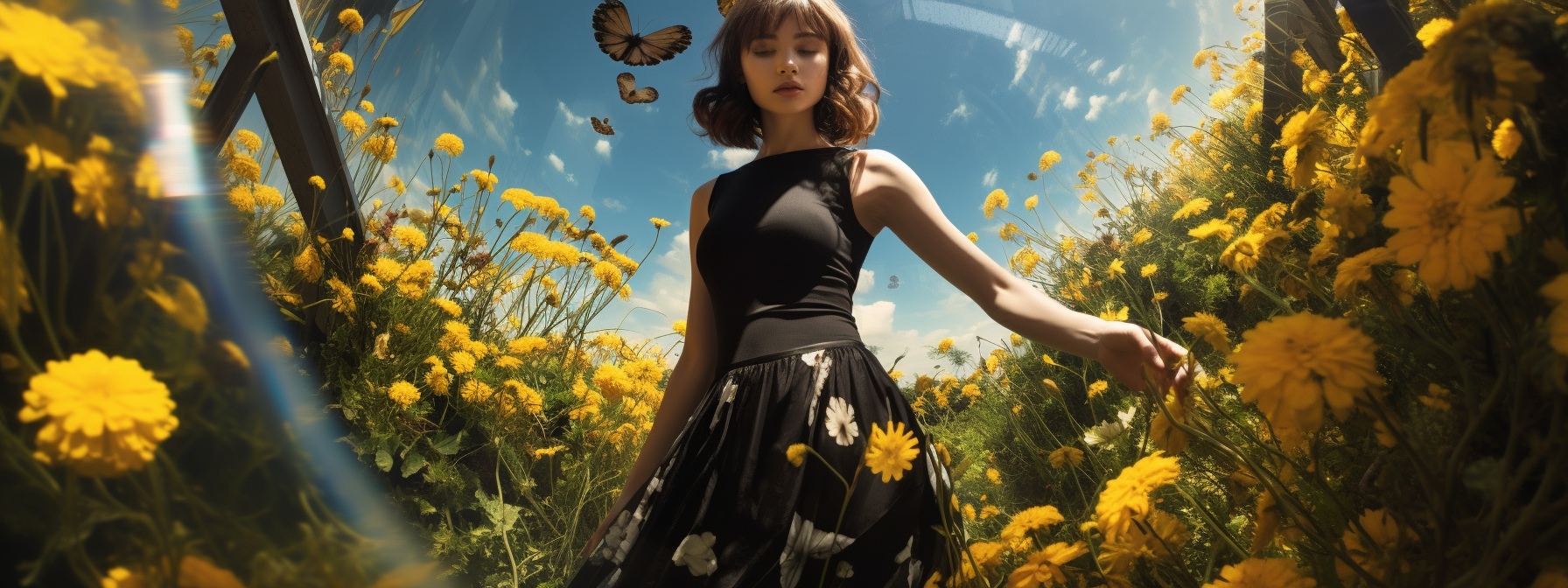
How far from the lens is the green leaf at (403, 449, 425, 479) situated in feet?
5.59

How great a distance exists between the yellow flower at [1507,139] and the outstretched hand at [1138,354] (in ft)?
1.09

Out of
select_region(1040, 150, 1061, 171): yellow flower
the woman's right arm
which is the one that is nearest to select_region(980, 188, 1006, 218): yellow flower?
select_region(1040, 150, 1061, 171): yellow flower

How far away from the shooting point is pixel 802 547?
0.81m

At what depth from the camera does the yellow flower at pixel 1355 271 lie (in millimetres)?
373

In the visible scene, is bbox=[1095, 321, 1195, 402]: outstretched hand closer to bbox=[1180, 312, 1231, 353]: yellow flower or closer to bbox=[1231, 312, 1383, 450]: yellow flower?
bbox=[1180, 312, 1231, 353]: yellow flower

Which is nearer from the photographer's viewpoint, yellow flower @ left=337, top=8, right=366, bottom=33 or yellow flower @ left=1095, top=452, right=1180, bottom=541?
yellow flower @ left=1095, top=452, right=1180, bottom=541

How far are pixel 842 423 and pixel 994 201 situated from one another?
237 centimetres

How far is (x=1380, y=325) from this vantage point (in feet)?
1.37

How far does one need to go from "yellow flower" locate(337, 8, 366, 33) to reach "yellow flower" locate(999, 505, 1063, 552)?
2.19 meters

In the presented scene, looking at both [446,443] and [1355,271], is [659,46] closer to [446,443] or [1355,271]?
[446,443]

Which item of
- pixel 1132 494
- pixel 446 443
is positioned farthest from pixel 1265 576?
pixel 446 443

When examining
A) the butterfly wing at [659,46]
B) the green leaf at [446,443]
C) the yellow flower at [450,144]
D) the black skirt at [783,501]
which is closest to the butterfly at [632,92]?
the butterfly wing at [659,46]

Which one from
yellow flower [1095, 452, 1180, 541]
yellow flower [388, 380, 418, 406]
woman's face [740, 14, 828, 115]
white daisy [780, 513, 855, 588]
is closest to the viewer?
yellow flower [1095, 452, 1180, 541]

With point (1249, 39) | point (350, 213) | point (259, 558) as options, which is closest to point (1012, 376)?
point (1249, 39)
